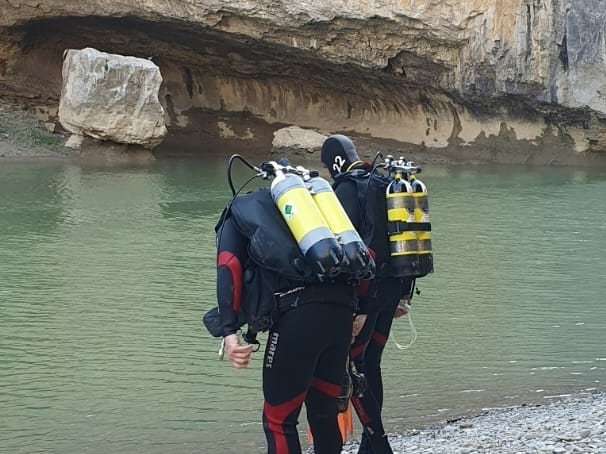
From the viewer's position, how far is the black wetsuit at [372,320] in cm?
315

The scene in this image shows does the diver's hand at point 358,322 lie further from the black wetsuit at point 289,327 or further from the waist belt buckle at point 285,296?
the waist belt buckle at point 285,296

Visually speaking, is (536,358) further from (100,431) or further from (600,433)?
(100,431)

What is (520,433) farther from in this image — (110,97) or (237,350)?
(110,97)

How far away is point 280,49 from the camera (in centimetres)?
2073

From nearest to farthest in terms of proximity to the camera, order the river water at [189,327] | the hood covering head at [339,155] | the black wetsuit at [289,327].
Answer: the black wetsuit at [289,327] → the hood covering head at [339,155] → the river water at [189,327]

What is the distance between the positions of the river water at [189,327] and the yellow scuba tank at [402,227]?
1384mm

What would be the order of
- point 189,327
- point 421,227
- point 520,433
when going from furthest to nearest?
point 189,327, point 520,433, point 421,227

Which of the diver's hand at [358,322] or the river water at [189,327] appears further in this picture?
the river water at [189,327]

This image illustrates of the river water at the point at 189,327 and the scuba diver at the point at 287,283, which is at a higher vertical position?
the scuba diver at the point at 287,283

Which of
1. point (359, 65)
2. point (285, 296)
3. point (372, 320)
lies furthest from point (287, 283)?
point (359, 65)

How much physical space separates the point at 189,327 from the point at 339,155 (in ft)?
10.7

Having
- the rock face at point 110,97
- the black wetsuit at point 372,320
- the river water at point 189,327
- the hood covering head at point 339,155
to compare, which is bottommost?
the river water at point 189,327

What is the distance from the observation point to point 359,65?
67.7ft

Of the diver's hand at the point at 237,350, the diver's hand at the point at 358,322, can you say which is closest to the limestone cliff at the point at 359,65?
the diver's hand at the point at 358,322
